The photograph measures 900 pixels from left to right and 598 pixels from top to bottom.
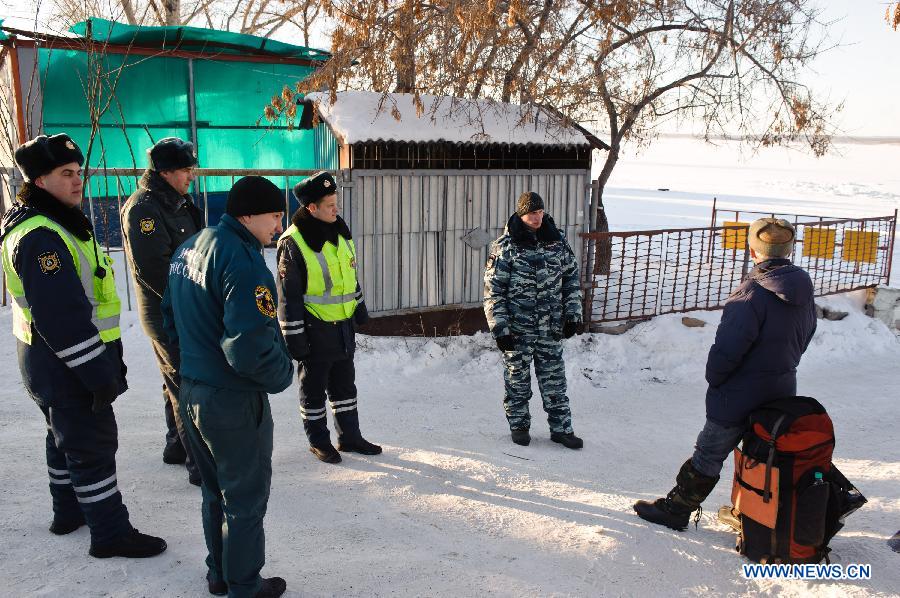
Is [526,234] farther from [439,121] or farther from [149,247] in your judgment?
[439,121]

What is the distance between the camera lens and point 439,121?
766cm

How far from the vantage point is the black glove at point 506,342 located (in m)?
4.73

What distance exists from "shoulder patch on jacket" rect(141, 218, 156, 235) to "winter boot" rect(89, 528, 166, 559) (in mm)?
1484

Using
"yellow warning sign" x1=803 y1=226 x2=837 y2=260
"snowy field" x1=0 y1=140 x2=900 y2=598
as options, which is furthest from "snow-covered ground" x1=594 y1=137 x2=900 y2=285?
"snowy field" x1=0 y1=140 x2=900 y2=598

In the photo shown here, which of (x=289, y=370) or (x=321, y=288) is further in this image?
(x=321, y=288)

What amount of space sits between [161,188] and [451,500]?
2.33 metres

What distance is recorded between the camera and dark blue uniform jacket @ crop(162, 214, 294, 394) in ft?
8.17

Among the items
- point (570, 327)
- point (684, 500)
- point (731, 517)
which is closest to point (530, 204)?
point (570, 327)

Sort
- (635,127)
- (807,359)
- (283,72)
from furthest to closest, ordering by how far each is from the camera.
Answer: (283,72) → (635,127) → (807,359)

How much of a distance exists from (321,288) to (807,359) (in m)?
5.93

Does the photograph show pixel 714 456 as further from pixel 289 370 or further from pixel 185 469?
pixel 185 469

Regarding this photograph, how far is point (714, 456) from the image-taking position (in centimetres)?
354

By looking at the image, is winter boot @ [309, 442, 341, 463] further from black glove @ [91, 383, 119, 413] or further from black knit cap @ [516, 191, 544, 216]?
black knit cap @ [516, 191, 544, 216]

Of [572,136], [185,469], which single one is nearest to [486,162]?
[572,136]
